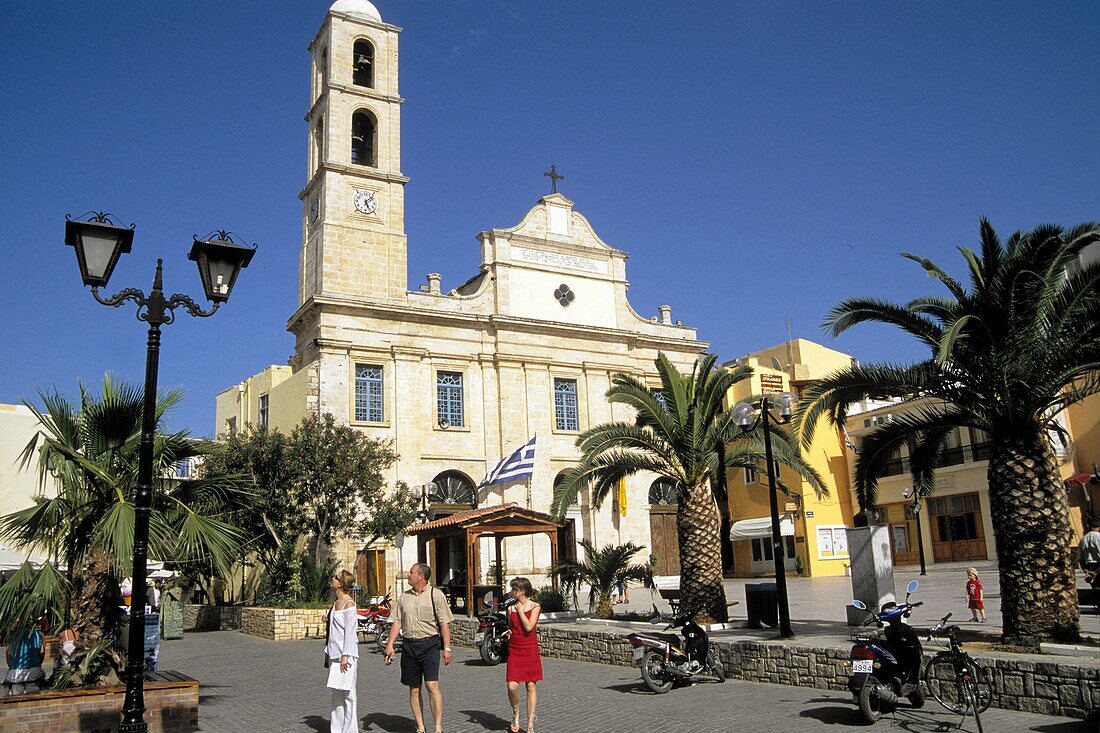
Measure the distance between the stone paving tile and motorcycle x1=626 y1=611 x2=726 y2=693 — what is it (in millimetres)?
177

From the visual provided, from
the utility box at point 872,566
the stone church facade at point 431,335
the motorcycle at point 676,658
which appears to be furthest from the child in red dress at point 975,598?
the stone church facade at point 431,335

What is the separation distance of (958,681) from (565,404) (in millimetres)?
27602

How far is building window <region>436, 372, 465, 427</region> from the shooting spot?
33.4 m

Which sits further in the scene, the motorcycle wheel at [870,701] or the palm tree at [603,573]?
the palm tree at [603,573]

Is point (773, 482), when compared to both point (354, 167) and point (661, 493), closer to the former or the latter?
point (661, 493)

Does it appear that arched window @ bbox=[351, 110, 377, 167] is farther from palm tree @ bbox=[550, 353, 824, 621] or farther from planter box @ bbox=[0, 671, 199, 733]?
planter box @ bbox=[0, 671, 199, 733]

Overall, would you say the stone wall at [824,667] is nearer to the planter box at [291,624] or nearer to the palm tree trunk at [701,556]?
the palm tree trunk at [701,556]

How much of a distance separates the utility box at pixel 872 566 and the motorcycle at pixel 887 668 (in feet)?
17.6

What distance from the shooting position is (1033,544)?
11.1 metres

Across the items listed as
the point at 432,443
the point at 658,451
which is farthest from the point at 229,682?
the point at 432,443

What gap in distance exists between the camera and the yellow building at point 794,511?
3672 centimetres

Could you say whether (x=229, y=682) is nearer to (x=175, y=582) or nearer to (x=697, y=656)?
(x=697, y=656)

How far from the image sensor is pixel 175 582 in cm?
2823

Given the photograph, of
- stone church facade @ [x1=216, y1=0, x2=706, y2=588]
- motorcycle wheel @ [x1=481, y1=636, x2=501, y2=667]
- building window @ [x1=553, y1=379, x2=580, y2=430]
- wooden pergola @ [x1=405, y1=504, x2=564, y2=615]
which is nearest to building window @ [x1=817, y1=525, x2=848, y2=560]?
stone church facade @ [x1=216, y1=0, x2=706, y2=588]
